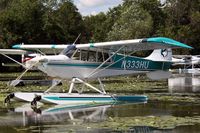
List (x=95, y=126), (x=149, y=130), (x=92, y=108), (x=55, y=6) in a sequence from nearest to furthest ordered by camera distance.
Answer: (x=149, y=130) < (x=95, y=126) < (x=92, y=108) < (x=55, y=6)

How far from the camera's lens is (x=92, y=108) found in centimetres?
1498

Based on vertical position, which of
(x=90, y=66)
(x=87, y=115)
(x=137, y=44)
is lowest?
(x=87, y=115)

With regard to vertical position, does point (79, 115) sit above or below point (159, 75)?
below

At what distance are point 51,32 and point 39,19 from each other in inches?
98.2

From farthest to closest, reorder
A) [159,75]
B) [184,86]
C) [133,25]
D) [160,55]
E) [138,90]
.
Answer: [133,25], [184,86], [138,90], [160,55], [159,75]

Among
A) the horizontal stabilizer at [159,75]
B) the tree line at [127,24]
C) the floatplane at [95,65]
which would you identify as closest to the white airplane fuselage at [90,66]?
the floatplane at [95,65]

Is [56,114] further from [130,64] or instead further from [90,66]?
[130,64]

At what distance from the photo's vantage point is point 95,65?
17.9m

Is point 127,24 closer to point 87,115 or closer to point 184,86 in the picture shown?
point 184,86

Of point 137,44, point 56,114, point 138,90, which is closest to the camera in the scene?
point 56,114

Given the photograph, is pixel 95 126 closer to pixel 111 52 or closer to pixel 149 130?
pixel 149 130

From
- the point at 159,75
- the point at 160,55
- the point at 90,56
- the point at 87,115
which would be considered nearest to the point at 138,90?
the point at 160,55

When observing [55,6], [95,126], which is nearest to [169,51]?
[95,126]

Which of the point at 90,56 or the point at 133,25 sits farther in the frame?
the point at 133,25
